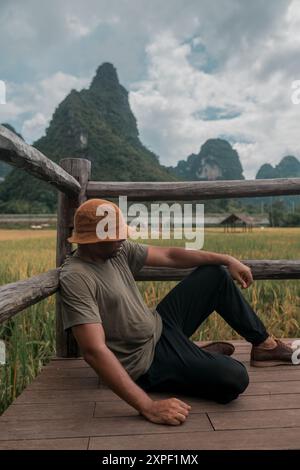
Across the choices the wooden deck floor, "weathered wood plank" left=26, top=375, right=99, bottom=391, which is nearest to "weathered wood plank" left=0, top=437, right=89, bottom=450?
the wooden deck floor

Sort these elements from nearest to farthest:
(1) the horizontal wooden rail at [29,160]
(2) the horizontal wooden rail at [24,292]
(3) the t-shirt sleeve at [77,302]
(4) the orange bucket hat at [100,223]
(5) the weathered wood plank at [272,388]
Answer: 1. (1) the horizontal wooden rail at [29,160]
2. (2) the horizontal wooden rail at [24,292]
3. (3) the t-shirt sleeve at [77,302]
4. (4) the orange bucket hat at [100,223]
5. (5) the weathered wood plank at [272,388]

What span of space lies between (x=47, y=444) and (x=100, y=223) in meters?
0.62

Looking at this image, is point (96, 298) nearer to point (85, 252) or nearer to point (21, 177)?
point (85, 252)

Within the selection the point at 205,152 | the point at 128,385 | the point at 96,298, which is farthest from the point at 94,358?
the point at 205,152

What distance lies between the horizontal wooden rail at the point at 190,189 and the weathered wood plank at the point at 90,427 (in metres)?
1.08

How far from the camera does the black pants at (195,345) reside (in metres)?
1.36

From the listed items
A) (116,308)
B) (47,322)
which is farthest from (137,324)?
(47,322)

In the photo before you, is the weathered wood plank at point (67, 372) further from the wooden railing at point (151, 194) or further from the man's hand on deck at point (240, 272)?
the man's hand on deck at point (240, 272)

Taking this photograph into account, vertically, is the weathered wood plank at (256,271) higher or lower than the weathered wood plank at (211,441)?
higher

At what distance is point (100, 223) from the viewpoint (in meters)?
1.37

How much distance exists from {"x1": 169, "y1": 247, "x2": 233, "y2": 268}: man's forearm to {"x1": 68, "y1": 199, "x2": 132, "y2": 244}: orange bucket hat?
41 centimetres

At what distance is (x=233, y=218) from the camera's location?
14664 mm

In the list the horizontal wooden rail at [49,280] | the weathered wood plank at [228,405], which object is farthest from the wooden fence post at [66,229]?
the weathered wood plank at [228,405]
